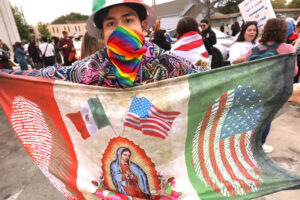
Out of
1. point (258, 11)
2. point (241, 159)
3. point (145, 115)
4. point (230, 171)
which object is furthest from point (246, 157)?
point (258, 11)

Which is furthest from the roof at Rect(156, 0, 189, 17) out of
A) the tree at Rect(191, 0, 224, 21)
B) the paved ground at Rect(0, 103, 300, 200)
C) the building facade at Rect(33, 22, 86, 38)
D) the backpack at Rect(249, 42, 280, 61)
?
the backpack at Rect(249, 42, 280, 61)

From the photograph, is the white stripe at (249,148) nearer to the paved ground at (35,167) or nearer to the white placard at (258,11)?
the paved ground at (35,167)

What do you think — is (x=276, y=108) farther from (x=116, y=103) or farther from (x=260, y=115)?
(x=116, y=103)

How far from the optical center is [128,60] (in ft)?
3.69

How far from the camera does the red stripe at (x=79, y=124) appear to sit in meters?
1.23

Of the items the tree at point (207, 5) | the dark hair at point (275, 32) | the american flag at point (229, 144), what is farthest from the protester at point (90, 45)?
the tree at point (207, 5)

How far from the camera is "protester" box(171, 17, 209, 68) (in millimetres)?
3055

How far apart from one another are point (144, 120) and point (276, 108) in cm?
84

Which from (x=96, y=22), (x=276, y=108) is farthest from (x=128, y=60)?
(x=276, y=108)

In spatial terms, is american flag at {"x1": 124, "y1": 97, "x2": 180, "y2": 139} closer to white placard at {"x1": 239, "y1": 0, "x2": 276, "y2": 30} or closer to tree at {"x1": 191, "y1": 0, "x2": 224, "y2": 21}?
white placard at {"x1": 239, "y1": 0, "x2": 276, "y2": 30}

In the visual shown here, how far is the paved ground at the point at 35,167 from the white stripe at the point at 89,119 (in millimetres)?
1448

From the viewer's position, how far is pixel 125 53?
43.7 inches

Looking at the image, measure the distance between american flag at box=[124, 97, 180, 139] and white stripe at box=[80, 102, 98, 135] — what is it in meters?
0.21

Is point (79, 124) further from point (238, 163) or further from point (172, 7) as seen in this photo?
point (172, 7)
